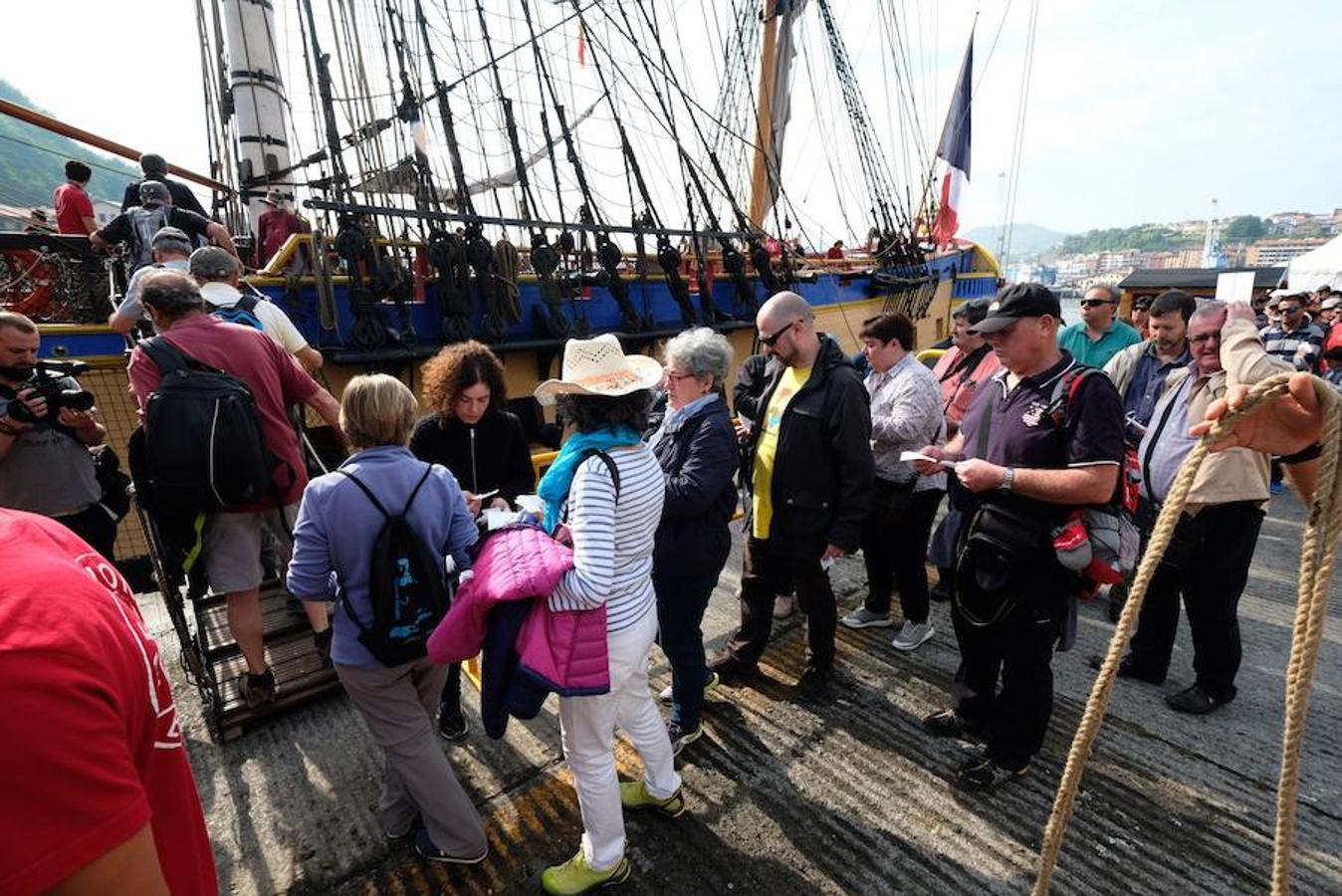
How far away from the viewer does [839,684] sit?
2.98m

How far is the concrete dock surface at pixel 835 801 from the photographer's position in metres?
1.98

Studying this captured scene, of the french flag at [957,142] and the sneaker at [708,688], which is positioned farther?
the french flag at [957,142]

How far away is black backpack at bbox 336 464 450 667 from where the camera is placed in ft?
5.91

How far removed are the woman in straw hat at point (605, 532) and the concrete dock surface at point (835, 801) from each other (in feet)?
0.73

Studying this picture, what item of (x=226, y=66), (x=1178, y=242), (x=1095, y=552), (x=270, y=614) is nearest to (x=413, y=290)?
(x=270, y=614)

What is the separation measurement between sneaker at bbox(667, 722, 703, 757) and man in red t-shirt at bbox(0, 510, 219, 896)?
2.05 m

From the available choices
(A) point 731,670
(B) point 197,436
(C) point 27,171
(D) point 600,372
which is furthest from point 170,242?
(C) point 27,171

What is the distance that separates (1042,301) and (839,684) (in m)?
1.93

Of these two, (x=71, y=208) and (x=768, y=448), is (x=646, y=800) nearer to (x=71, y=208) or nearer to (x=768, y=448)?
(x=768, y=448)

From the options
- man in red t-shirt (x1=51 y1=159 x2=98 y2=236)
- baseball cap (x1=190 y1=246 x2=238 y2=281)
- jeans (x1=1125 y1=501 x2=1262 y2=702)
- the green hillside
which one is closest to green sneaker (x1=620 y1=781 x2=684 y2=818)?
jeans (x1=1125 y1=501 x2=1262 y2=702)

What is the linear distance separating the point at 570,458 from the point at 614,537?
0.86 ft

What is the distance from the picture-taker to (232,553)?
2.52 meters

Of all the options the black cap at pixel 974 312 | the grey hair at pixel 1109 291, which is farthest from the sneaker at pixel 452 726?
the grey hair at pixel 1109 291

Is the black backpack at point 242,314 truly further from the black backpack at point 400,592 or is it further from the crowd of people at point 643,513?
the black backpack at point 400,592
